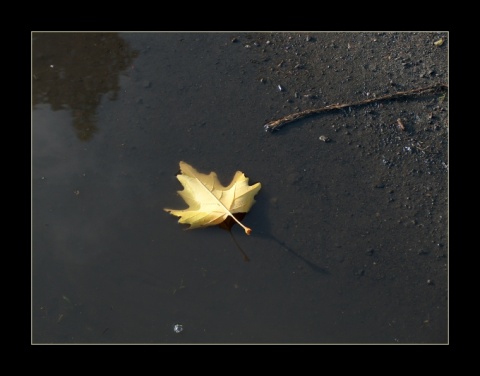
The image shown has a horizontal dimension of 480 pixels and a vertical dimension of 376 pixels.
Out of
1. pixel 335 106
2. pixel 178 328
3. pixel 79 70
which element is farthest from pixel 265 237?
pixel 79 70

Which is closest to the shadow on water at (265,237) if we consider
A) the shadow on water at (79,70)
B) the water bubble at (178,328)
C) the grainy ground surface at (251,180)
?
the grainy ground surface at (251,180)

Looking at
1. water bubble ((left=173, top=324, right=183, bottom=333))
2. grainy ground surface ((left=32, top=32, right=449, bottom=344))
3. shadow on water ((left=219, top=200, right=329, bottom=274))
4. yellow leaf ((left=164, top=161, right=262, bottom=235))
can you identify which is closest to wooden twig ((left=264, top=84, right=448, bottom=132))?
grainy ground surface ((left=32, top=32, right=449, bottom=344))

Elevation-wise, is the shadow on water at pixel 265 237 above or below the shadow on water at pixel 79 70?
below

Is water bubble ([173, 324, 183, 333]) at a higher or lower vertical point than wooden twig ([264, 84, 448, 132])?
lower

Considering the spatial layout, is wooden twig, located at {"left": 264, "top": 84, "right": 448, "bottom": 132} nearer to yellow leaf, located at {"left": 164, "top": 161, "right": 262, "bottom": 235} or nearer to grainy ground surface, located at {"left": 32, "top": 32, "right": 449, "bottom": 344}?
grainy ground surface, located at {"left": 32, "top": 32, "right": 449, "bottom": 344}

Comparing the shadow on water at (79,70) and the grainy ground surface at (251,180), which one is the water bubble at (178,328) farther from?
the shadow on water at (79,70)

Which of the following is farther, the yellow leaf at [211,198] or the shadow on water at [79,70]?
the shadow on water at [79,70]

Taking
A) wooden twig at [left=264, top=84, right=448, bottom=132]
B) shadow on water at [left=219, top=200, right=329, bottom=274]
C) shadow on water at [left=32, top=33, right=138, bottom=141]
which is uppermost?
shadow on water at [left=32, top=33, right=138, bottom=141]
